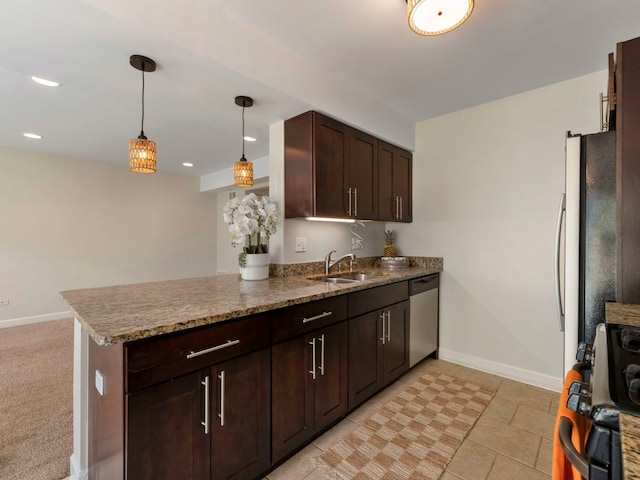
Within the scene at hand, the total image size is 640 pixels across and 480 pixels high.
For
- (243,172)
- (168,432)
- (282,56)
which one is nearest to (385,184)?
(243,172)

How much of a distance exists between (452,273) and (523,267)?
61 cm

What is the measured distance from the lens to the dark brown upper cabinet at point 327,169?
2.29 meters

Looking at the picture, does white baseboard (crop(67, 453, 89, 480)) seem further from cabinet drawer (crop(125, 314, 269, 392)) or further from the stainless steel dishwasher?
the stainless steel dishwasher

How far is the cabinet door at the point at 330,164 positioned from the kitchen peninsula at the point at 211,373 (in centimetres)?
67

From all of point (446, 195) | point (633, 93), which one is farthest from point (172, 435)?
point (446, 195)

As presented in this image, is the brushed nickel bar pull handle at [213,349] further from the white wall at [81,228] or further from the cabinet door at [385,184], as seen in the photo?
Result: the white wall at [81,228]

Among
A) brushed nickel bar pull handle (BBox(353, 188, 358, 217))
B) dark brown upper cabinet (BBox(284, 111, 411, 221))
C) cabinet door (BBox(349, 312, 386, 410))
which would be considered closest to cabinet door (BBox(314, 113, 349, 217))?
dark brown upper cabinet (BBox(284, 111, 411, 221))

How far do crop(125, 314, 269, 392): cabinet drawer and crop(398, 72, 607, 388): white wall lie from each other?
Answer: 7.47 ft

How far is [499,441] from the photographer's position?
1838 mm

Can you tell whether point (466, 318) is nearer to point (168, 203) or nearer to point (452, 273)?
point (452, 273)

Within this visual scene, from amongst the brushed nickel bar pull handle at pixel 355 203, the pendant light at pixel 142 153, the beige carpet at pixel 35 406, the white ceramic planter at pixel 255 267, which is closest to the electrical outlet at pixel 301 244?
the white ceramic planter at pixel 255 267

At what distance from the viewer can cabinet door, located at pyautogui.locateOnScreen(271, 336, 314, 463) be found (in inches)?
60.0

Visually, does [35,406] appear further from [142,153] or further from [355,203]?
[355,203]

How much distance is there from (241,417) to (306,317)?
57cm
